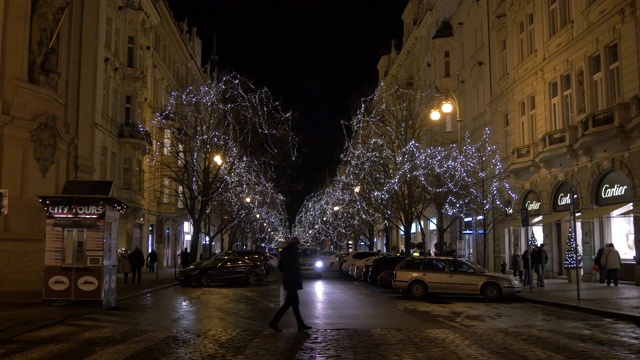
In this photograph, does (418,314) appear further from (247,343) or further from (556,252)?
(556,252)

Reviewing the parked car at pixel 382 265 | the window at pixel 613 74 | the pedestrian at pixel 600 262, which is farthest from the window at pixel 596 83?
the parked car at pixel 382 265

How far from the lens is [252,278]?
32.3 meters

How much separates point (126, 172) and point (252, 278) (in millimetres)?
13892

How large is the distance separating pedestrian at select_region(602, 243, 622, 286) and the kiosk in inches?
709

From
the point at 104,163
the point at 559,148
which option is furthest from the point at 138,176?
the point at 559,148

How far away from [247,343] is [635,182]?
17646 millimetres

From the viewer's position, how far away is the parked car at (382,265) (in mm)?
28703

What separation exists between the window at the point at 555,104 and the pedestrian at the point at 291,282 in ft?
65.5

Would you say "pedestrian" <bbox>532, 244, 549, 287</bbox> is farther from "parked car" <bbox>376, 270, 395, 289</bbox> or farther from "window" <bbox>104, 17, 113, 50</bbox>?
"window" <bbox>104, 17, 113, 50</bbox>

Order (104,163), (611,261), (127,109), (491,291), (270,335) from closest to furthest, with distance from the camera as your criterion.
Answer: (270,335) → (491,291) → (611,261) → (104,163) → (127,109)

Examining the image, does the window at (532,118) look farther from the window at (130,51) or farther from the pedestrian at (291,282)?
the window at (130,51)

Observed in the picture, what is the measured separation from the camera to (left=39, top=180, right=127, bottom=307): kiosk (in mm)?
18688

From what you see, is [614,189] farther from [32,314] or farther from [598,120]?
[32,314]

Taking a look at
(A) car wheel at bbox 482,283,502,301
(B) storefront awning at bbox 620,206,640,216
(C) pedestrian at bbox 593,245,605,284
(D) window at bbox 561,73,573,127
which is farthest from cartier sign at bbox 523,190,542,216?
Answer: (A) car wheel at bbox 482,283,502,301
